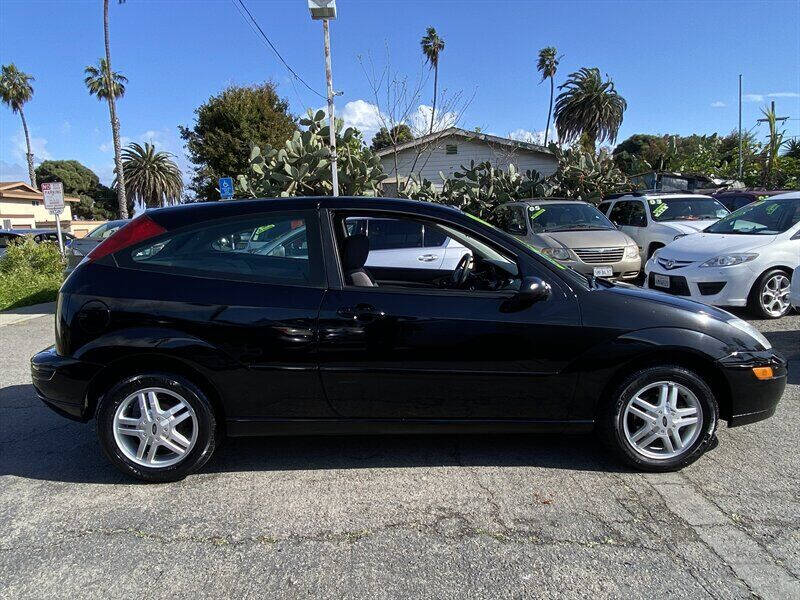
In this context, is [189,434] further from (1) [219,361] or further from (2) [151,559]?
(2) [151,559]

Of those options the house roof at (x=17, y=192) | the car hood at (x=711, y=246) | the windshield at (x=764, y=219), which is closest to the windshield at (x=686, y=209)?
the windshield at (x=764, y=219)

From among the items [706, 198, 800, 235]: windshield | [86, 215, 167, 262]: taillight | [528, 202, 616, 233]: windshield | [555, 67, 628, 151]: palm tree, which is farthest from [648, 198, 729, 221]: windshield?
[555, 67, 628, 151]: palm tree

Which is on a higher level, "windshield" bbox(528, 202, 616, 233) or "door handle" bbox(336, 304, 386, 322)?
"windshield" bbox(528, 202, 616, 233)

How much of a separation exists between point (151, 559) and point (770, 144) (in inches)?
981

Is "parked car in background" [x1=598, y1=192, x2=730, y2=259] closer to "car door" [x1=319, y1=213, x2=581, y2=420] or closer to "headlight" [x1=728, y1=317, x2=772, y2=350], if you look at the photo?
"headlight" [x1=728, y1=317, x2=772, y2=350]

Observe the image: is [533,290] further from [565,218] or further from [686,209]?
[686,209]

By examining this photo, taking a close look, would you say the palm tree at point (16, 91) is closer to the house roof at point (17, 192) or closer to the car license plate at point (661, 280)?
the house roof at point (17, 192)

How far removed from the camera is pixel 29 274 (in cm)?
1239

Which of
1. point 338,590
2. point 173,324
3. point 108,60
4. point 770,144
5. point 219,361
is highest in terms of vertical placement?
point 108,60

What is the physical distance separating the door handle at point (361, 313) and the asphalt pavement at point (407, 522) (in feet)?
3.20

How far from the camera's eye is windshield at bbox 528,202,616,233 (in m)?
9.91

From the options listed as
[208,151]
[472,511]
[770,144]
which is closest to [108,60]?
[208,151]

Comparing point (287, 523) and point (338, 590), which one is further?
point (287, 523)

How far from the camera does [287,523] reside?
286cm
